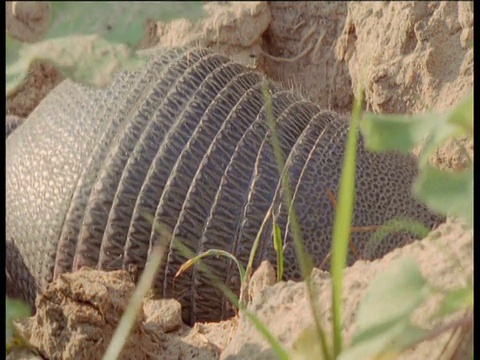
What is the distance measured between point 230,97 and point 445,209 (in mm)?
1941

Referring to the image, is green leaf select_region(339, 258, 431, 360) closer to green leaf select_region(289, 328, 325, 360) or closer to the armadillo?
green leaf select_region(289, 328, 325, 360)

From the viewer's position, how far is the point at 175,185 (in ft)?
9.37

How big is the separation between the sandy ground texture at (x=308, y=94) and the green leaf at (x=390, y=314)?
0.43 feet

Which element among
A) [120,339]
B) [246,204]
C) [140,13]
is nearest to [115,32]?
[140,13]

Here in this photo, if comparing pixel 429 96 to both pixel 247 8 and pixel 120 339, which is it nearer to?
pixel 247 8

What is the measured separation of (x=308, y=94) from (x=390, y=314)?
122 inches

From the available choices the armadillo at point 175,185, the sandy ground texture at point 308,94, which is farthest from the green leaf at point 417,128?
the armadillo at point 175,185

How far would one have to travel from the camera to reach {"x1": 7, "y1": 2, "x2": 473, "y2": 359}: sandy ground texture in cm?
160

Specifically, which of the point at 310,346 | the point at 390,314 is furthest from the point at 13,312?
the point at 390,314

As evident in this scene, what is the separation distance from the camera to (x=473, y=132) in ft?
4.21

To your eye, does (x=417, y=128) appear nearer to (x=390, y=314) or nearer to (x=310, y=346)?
(x=390, y=314)

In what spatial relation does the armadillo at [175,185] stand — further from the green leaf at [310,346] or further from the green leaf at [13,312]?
the green leaf at [310,346]

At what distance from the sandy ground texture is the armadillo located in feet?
0.95

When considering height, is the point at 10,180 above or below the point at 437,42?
below
